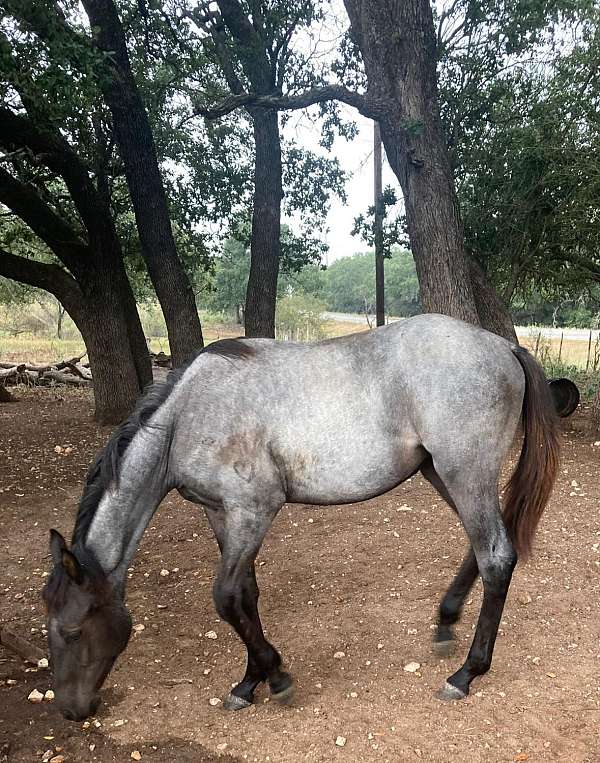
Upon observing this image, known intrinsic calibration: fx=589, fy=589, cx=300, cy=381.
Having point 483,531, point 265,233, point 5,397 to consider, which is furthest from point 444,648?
point 5,397

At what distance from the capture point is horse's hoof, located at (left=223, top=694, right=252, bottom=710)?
111 inches

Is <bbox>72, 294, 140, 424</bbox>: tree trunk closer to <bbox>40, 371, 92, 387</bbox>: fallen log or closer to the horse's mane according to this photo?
<bbox>40, 371, 92, 387</bbox>: fallen log

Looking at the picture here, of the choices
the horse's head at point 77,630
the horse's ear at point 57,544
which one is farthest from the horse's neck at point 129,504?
the horse's ear at point 57,544

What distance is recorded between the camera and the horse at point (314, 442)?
2.74 m

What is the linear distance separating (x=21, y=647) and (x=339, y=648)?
1722mm

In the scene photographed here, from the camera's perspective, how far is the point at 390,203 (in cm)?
949

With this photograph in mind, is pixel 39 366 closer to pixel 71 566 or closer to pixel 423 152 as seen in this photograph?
pixel 423 152

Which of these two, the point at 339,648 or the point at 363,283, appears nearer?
the point at 339,648

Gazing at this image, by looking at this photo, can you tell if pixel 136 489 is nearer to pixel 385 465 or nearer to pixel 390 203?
pixel 385 465

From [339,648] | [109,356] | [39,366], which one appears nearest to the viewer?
[339,648]

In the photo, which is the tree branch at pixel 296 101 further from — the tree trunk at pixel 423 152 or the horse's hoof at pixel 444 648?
the horse's hoof at pixel 444 648

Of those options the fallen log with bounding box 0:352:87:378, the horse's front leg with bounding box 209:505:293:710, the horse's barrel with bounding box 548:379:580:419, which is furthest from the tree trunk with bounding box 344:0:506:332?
the fallen log with bounding box 0:352:87:378

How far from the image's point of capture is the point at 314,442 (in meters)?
2.81

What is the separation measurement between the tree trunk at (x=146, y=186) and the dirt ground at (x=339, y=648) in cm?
338
